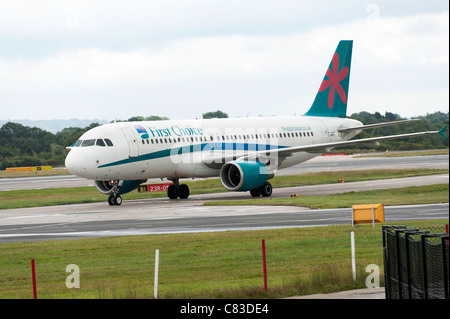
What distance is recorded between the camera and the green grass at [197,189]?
167ft

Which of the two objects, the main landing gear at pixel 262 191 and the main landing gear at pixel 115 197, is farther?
the main landing gear at pixel 262 191

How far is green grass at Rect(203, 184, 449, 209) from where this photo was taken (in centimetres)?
3900

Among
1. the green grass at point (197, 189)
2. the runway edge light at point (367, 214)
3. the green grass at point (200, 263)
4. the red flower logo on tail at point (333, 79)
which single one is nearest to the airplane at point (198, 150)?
the red flower logo on tail at point (333, 79)

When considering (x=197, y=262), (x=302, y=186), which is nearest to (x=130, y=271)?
(x=197, y=262)

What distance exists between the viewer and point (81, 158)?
4116 centimetres

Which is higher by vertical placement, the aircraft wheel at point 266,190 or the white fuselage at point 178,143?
the white fuselage at point 178,143

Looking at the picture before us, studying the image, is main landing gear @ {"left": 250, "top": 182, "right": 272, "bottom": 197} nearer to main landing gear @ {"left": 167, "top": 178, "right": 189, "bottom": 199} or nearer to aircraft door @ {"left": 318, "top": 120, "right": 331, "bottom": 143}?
main landing gear @ {"left": 167, "top": 178, "right": 189, "bottom": 199}

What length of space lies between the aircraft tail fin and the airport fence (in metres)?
39.7

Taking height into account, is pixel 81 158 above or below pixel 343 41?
below

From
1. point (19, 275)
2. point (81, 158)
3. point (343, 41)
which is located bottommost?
point (19, 275)

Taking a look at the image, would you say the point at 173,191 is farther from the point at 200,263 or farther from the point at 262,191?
the point at 200,263

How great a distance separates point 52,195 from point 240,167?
1779 centimetres

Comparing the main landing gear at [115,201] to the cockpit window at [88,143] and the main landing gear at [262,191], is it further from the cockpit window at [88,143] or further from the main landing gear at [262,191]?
the main landing gear at [262,191]

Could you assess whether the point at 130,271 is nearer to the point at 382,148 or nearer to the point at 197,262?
the point at 197,262
